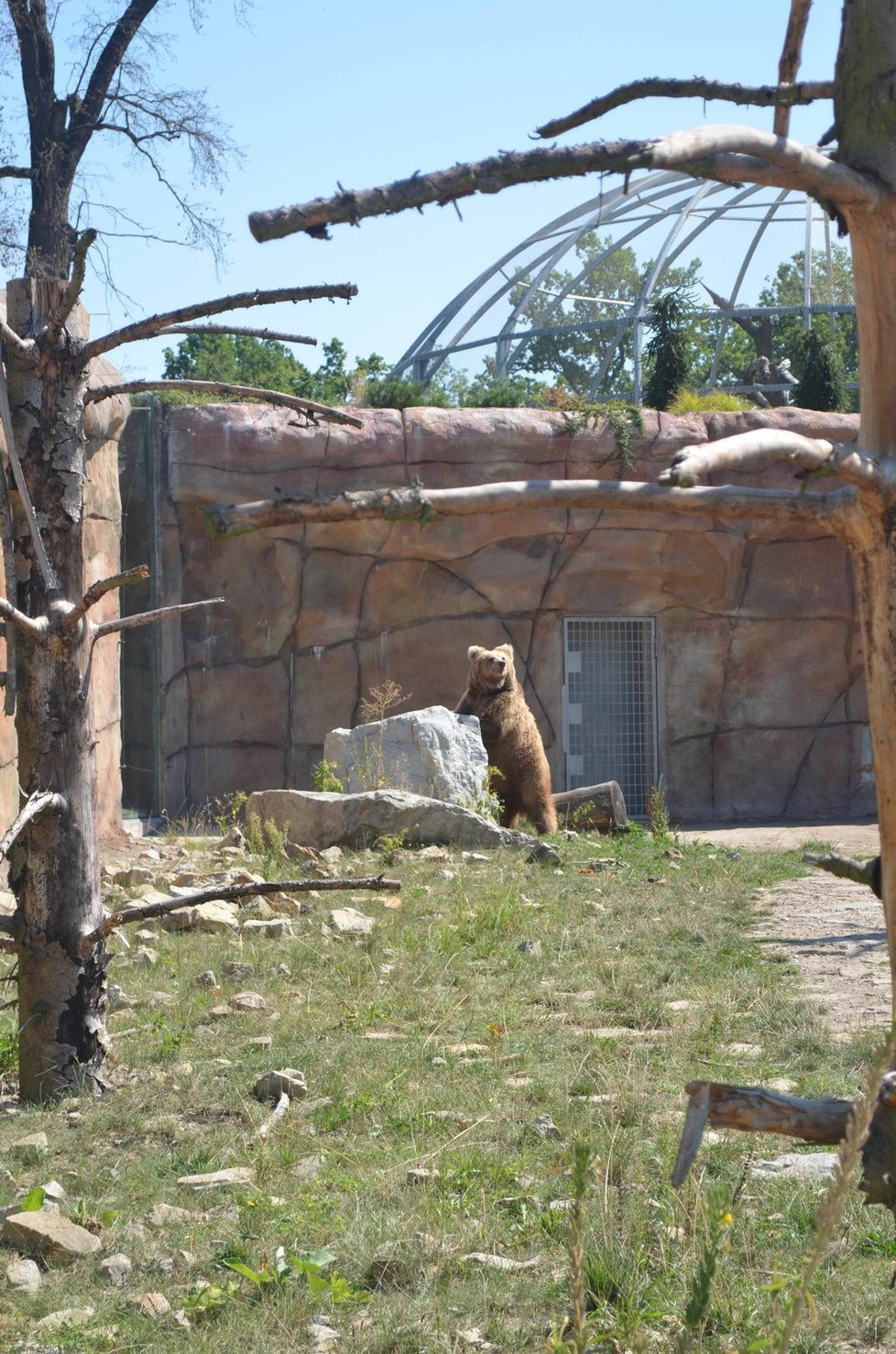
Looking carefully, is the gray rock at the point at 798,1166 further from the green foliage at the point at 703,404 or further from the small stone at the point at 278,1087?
the green foliage at the point at 703,404

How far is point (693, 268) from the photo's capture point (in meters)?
19.3

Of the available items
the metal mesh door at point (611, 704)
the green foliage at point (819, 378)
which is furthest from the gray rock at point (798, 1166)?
the green foliage at point (819, 378)

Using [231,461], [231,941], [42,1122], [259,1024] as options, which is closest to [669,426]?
[231,461]

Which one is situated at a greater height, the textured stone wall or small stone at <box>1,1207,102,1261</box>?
the textured stone wall

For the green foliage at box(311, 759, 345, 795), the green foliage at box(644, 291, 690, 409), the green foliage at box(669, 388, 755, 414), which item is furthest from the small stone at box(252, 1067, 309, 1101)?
the green foliage at box(644, 291, 690, 409)

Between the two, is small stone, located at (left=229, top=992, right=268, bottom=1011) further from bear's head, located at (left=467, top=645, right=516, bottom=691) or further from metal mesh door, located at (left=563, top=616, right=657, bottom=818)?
metal mesh door, located at (left=563, top=616, right=657, bottom=818)

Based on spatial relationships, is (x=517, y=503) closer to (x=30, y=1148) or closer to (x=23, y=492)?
(x=23, y=492)

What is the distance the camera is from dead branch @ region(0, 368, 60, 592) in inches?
150

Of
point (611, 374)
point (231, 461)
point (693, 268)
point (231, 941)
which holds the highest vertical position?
point (693, 268)

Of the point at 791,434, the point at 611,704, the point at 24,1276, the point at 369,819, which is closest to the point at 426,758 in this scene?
the point at 369,819

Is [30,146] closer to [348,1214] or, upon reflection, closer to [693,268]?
[693,268]

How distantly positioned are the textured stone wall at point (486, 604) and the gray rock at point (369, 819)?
4200 millimetres

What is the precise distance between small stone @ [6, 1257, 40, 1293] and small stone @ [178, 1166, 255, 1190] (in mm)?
528

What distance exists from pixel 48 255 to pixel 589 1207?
12.6 m
